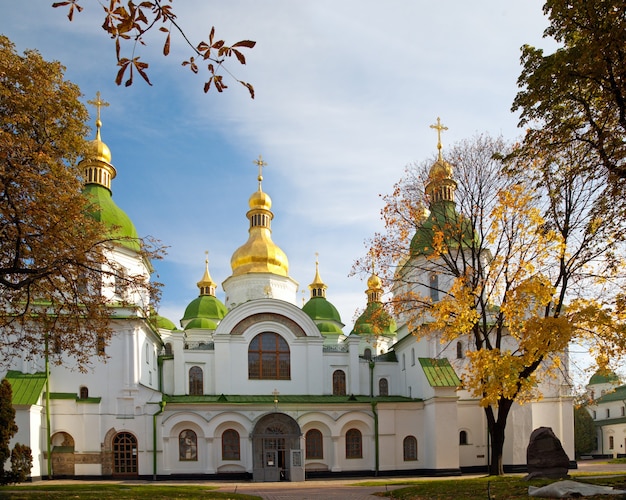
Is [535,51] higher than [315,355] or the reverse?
higher

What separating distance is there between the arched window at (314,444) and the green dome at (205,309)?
14.3 metres

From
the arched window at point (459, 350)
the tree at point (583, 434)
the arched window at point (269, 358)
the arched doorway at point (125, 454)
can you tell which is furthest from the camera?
the tree at point (583, 434)

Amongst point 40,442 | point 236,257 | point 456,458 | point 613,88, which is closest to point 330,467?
point 456,458

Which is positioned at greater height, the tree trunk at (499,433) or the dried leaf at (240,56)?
the dried leaf at (240,56)

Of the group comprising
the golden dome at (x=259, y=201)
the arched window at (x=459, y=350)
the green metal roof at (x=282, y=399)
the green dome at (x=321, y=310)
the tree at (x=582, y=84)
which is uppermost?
the golden dome at (x=259, y=201)

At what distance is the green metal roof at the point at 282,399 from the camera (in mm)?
30000

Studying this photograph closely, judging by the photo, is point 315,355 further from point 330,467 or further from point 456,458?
point 456,458

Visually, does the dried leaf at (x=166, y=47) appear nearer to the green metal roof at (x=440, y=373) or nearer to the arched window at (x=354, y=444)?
the green metal roof at (x=440, y=373)

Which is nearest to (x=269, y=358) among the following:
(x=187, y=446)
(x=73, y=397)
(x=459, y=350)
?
(x=187, y=446)

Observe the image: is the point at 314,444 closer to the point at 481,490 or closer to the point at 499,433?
the point at 499,433

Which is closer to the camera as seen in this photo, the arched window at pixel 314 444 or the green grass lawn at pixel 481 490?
the green grass lawn at pixel 481 490

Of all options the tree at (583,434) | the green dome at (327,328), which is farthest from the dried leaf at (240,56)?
the tree at (583,434)

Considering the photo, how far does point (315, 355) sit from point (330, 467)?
6.08 meters

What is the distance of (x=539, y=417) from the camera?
102 feet
